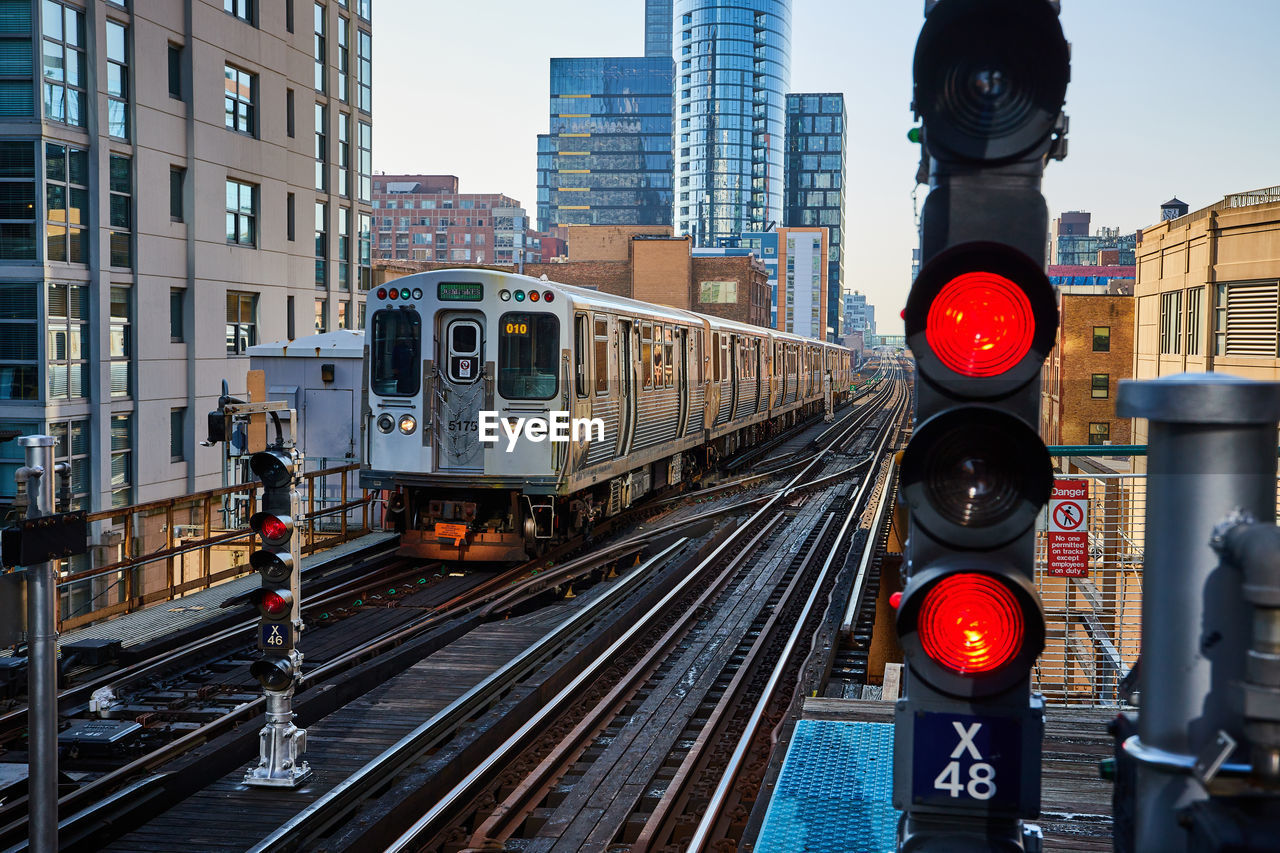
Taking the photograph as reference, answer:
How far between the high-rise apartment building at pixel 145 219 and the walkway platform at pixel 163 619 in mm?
10185

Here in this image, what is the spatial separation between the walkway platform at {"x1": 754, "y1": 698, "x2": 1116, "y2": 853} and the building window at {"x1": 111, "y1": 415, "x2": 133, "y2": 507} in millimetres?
18558

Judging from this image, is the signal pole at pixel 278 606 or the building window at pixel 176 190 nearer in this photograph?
the signal pole at pixel 278 606

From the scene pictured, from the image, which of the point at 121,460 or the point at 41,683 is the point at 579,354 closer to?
the point at 41,683

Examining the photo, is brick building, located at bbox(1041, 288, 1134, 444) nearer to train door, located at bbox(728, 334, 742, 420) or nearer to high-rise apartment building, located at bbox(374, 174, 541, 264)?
train door, located at bbox(728, 334, 742, 420)

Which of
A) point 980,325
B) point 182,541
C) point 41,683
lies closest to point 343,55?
point 182,541

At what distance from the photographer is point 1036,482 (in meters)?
2.56

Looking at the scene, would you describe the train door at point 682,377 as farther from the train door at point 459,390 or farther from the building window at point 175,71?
the building window at point 175,71

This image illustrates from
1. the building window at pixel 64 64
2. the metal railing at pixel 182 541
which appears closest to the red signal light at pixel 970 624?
the metal railing at pixel 182 541

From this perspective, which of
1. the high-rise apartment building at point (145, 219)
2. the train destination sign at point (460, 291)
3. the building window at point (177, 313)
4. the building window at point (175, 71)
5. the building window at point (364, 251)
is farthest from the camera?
the building window at point (364, 251)

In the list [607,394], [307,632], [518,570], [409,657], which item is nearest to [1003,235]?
[409,657]

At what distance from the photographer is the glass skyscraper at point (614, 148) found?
167 m

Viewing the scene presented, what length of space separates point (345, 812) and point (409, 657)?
349cm

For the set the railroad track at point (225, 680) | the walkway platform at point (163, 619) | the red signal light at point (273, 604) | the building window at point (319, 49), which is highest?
the building window at point (319, 49)

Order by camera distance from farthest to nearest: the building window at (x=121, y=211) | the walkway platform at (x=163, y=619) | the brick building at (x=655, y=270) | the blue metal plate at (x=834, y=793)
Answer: the brick building at (x=655, y=270) → the building window at (x=121, y=211) → the walkway platform at (x=163, y=619) → the blue metal plate at (x=834, y=793)
